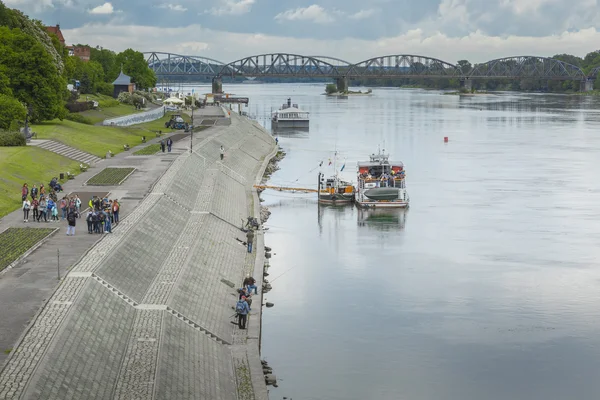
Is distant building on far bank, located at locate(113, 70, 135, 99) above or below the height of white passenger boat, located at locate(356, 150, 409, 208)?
above

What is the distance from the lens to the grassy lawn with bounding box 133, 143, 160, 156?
75.4 meters

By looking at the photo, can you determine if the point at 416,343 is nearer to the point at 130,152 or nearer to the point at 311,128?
the point at 130,152

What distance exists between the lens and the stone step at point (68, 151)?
67.8 metres

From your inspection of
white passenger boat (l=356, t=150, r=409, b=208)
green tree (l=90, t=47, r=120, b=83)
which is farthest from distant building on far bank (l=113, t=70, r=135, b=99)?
white passenger boat (l=356, t=150, r=409, b=208)

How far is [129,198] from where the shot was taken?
5191 cm

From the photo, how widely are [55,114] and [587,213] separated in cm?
4544

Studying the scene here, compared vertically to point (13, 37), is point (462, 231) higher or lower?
lower

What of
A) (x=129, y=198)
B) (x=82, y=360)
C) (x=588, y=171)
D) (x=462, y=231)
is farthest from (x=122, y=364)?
(x=588, y=171)

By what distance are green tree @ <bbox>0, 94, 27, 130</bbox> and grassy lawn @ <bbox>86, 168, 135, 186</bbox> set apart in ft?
33.1

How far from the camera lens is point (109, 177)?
196 ft

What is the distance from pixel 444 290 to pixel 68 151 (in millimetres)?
36452

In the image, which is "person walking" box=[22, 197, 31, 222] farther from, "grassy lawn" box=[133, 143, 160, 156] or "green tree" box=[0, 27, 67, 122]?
"green tree" box=[0, 27, 67, 122]

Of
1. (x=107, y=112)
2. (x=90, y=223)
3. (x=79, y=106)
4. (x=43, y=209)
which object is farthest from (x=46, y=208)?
(x=107, y=112)

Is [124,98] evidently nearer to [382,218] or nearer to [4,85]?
[4,85]
